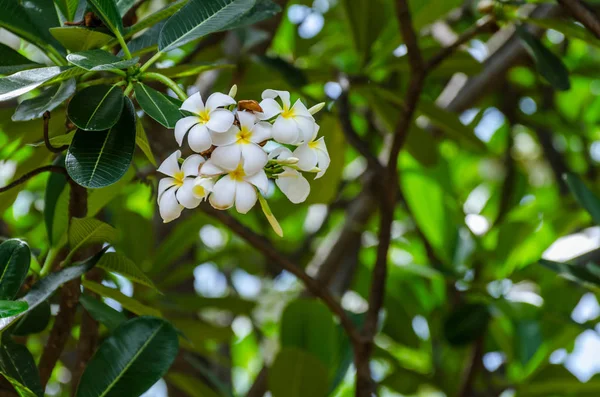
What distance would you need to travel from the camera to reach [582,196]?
37.1 inches

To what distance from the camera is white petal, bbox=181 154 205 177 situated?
513 mm


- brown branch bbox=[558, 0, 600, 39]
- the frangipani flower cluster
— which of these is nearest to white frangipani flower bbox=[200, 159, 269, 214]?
the frangipani flower cluster

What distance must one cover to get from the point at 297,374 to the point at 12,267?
0.49 m

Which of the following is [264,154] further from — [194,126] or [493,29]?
[493,29]

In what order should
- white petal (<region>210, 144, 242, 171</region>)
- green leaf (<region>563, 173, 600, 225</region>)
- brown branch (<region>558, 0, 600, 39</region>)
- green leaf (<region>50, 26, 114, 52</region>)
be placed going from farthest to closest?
green leaf (<region>563, 173, 600, 225</region>) → brown branch (<region>558, 0, 600, 39</region>) → green leaf (<region>50, 26, 114, 52</region>) → white petal (<region>210, 144, 242, 171</region>)


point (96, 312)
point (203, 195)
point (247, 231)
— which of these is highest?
point (203, 195)

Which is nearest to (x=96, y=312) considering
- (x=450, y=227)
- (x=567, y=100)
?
(x=450, y=227)

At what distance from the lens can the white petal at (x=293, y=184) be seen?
1.77ft

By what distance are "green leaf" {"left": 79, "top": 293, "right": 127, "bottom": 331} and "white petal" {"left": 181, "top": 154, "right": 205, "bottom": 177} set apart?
0.25 meters

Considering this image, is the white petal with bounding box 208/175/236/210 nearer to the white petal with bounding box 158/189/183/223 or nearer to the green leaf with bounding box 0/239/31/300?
the white petal with bounding box 158/189/183/223

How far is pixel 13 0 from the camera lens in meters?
0.66

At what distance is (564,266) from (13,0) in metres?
0.64

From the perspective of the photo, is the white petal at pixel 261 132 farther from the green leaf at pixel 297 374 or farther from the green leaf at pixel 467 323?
the green leaf at pixel 467 323

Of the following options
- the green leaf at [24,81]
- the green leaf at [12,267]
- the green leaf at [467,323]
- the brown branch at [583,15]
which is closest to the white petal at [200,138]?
the green leaf at [24,81]
